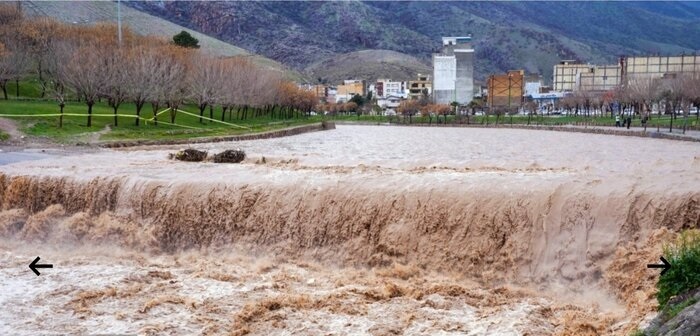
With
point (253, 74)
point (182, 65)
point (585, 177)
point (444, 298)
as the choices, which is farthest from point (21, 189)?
point (253, 74)

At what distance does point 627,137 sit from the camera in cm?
6141

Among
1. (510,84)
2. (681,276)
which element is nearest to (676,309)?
(681,276)

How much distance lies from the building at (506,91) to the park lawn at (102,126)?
4094 inches

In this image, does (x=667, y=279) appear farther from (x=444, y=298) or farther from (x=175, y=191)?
(x=175, y=191)

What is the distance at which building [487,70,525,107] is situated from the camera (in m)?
158

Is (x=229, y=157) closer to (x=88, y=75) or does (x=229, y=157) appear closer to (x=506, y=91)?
(x=88, y=75)

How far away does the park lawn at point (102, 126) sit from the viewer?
135 feet

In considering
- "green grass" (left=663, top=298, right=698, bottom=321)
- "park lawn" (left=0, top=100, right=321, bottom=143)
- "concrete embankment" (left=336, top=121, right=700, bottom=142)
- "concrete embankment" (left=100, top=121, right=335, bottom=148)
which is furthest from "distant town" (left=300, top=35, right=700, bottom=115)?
"green grass" (left=663, top=298, right=698, bottom=321)

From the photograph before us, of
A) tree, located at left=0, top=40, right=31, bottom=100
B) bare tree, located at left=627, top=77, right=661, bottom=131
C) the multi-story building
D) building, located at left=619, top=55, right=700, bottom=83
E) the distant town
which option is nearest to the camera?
tree, located at left=0, top=40, right=31, bottom=100

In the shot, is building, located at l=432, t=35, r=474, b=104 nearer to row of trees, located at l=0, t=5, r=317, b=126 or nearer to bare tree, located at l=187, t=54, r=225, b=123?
row of trees, located at l=0, t=5, r=317, b=126

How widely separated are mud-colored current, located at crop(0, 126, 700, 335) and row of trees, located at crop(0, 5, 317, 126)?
29.1 metres

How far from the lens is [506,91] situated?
158 meters

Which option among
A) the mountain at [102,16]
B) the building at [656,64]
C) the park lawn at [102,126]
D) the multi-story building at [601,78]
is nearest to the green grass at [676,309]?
the park lawn at [102,126]

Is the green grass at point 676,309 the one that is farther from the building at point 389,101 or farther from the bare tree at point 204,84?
the building at point 389,101
